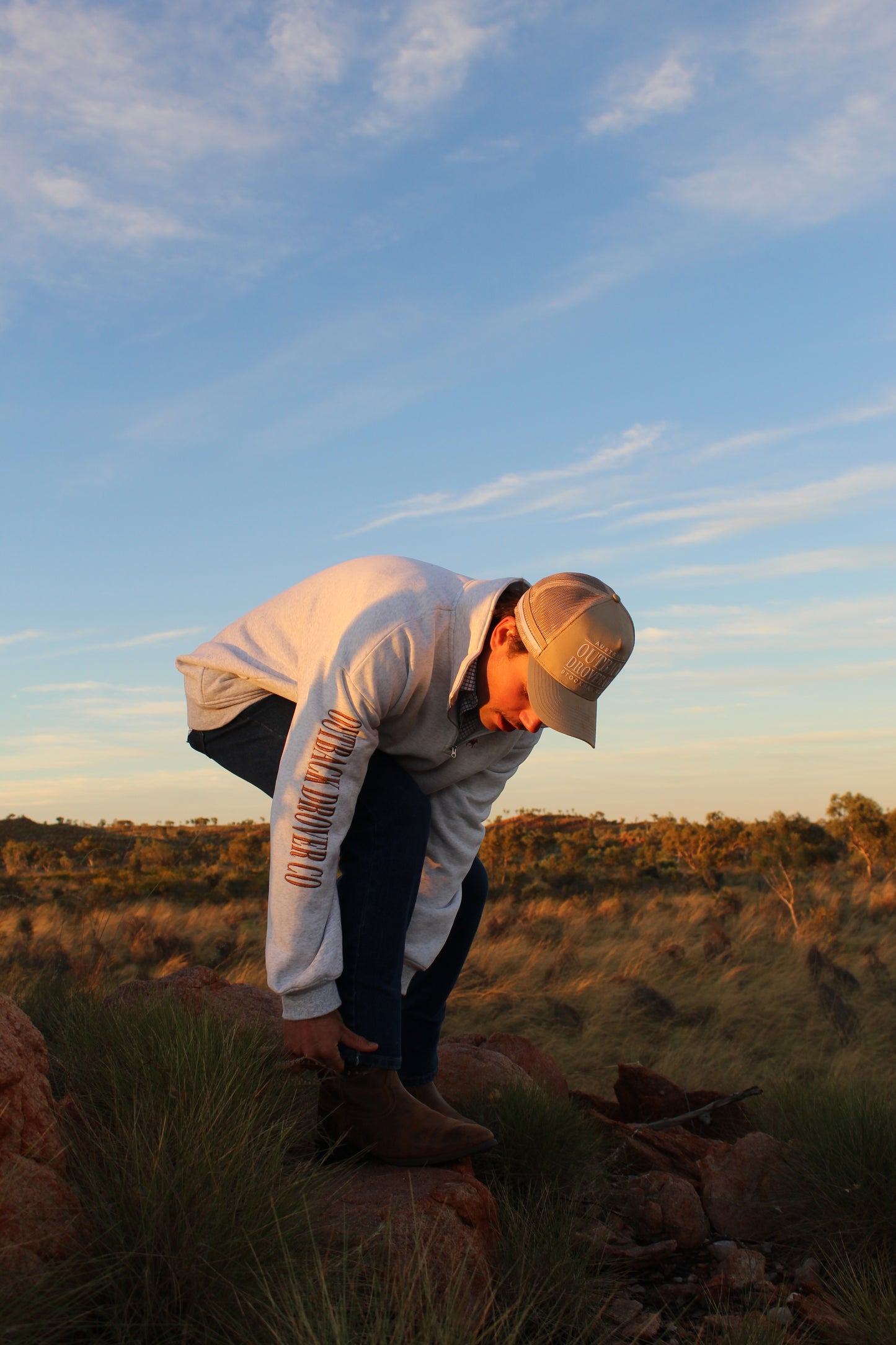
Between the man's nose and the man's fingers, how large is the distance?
0.89 metres

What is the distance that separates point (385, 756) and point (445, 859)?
42 cm

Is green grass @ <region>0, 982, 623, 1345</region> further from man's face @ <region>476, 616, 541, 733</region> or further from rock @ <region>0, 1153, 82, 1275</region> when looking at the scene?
man's face @ <region>476, 616, 541, 733</region>

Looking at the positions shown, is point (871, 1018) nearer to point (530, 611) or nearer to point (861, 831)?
point (530, 611)

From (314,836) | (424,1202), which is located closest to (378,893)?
(314,836)

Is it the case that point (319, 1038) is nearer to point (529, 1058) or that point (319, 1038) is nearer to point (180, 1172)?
point (180, 1172)

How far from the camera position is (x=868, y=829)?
19.8 metres

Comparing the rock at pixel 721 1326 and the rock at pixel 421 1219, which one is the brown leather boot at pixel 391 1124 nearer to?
the rock at pixel 421 1219

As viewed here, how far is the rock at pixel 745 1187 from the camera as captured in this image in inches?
116

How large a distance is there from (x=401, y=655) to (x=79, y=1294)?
148 centimetres

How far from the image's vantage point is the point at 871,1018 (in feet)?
26.8

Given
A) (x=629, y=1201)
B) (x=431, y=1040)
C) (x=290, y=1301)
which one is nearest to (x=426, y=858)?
(x=431, y=1040)

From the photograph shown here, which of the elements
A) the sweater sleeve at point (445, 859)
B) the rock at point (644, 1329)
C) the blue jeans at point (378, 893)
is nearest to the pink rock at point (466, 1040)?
the blue jeans at point (378, 893)

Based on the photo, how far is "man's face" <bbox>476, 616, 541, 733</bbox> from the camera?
2.60 meters

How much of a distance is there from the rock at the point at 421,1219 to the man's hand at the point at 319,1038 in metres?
0.29
